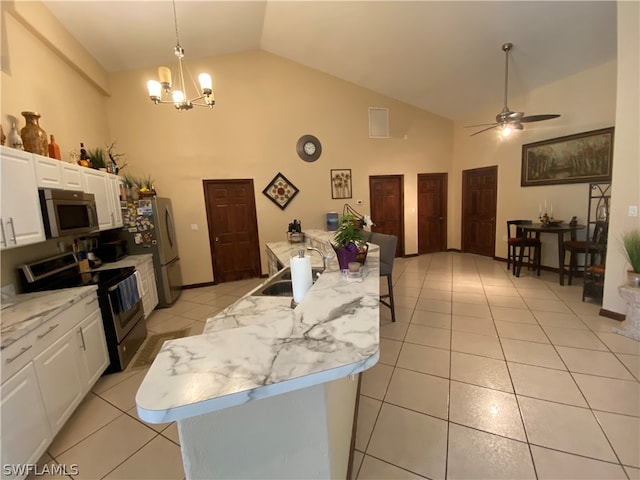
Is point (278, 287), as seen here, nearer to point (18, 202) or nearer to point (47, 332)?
point (47, 332)

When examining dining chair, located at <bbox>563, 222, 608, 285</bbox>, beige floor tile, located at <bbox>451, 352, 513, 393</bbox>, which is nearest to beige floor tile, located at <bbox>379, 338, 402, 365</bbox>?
beige floor tile, located at <bbox>451, 352, 513, 393</bbox>

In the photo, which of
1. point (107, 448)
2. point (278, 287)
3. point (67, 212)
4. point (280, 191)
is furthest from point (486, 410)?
point (280, 191)

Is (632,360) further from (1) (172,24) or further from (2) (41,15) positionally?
(2) (41,15)

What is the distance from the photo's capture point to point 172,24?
357cm

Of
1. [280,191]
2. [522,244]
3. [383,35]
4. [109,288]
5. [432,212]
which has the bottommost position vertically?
[522,244]

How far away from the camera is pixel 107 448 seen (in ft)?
5.79

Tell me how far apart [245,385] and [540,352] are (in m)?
2.90

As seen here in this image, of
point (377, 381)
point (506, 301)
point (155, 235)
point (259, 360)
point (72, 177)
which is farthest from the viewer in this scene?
point (155, 235)

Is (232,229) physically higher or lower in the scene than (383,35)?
lower

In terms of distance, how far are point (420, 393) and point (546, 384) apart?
963 mm

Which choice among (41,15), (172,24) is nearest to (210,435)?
(41,15)

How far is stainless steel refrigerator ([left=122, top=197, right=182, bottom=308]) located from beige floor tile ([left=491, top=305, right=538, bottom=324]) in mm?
4458

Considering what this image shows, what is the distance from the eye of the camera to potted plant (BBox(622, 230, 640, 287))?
2.62m

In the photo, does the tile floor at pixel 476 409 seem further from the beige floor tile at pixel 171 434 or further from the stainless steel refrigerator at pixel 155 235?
the stainless steel refrigerator at pixel 155 235
